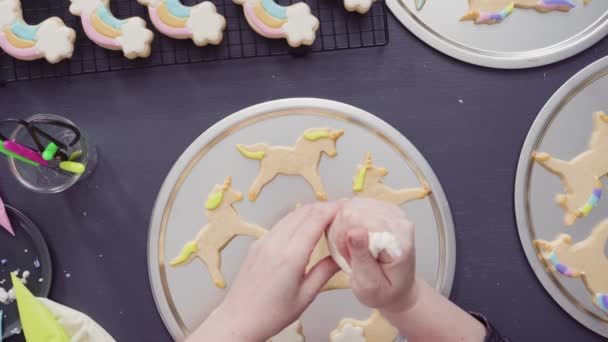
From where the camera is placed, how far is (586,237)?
2.77 feet

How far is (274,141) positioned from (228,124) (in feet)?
0.24

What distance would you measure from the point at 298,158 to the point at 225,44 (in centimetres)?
21

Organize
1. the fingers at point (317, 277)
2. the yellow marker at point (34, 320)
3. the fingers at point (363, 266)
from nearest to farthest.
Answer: the fingers at point (363, 266) → the fingers at point (317, 277) → the yellow marker at point (34, 320)

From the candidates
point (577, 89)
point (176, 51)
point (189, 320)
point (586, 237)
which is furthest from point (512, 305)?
point (176, 51)

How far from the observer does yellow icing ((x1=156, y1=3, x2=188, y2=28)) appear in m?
0.81

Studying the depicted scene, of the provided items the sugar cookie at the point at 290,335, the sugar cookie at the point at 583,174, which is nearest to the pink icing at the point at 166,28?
the sugar cookie at the point at 290,335

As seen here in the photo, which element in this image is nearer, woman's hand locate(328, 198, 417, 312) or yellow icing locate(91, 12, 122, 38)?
woman's hand locate(328, 198, 417, 312)

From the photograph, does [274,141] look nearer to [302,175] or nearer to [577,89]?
[302,175]

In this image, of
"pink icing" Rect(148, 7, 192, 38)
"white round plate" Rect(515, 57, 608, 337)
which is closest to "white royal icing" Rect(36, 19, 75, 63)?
"pink icing" Rect(148, 7, 192, 38)

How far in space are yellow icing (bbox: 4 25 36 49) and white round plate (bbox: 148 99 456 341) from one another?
0.28 m

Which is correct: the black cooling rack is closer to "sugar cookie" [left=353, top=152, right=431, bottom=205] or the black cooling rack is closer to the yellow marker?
"sugar cookie" [left=353, top=152, right=431, bottom=205]

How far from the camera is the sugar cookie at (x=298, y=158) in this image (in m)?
0.82

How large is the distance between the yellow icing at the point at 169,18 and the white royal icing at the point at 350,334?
51 centimetres

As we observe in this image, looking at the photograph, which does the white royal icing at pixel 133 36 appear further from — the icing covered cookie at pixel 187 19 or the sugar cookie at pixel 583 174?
the sugar cookie at pixel 583 174
